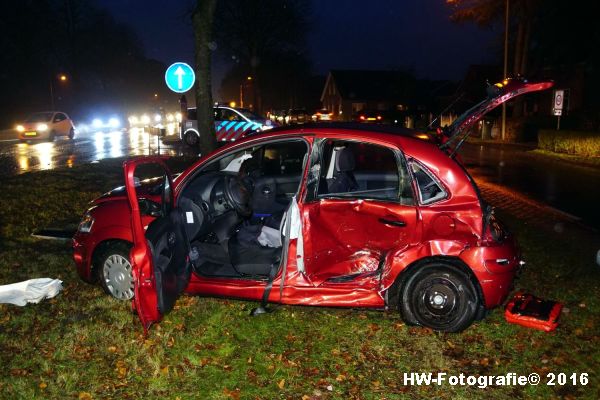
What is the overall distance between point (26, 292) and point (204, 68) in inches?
316

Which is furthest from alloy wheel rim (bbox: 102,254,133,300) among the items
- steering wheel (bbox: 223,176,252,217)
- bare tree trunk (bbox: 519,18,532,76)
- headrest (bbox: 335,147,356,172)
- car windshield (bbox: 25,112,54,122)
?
bare tree trunk (bbox: 519,18,532,76)

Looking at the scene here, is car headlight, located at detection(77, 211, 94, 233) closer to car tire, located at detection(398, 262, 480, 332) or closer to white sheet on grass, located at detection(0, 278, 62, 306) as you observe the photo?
white sheet on grass, located at detection(0, 278, 62, 306)

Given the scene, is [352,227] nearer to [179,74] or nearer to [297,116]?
[179,74]

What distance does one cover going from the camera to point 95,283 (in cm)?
545

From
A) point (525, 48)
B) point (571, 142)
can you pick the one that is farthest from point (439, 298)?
point (525, 48)

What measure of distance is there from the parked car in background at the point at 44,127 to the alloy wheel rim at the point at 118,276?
957 inches

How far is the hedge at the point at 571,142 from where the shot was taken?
1941 centimetres

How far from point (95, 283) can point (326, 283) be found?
2.45 meters

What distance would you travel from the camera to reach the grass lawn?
12.5ft

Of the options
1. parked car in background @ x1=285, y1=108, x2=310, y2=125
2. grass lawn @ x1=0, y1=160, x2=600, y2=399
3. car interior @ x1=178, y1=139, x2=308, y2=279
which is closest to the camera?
grass lawn @ x1=0, y1=160, x2=600, y2=399

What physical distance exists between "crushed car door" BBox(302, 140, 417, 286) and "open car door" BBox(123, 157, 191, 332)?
1.07 metres

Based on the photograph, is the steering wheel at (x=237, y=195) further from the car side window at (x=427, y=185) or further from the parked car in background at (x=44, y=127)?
the parked car in background at (x=44, y=127)

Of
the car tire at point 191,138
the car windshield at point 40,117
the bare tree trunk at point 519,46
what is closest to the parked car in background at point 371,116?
the bare tree trunk at point 519,46

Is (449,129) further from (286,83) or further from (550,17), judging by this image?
(286,83)
